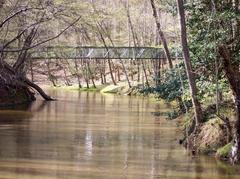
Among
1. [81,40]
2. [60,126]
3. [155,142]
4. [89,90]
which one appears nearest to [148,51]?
[89,90]

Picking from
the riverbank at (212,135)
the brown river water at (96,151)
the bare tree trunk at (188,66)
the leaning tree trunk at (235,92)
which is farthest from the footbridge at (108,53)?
the leaning tree trunk at (235,92)

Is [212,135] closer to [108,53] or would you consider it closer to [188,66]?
[188,66]

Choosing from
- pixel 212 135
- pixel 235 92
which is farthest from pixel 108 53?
pixel 235 92

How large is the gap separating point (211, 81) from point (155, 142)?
9.70 ft

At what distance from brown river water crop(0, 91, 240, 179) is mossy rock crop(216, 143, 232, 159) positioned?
27cm

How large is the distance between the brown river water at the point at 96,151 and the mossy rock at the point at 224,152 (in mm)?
268

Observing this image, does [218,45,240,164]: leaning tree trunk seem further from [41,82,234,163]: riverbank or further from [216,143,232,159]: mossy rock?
→ [41,82,234,163]: riverbank

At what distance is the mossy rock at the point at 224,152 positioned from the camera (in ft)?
49.7

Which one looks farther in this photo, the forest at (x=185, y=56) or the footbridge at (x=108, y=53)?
the footbridge at (x=108, y=53)

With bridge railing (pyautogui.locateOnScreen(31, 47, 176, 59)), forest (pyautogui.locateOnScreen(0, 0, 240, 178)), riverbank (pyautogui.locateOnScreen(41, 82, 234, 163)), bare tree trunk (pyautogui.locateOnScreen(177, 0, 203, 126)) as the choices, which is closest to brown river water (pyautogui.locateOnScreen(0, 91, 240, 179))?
riverbank (pyautogui.locateOnScreen(41, 82, 234, 163))

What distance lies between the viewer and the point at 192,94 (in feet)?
56.0

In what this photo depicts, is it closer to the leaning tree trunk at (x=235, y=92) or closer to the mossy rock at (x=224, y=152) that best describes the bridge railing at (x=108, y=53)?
the mossy rock at (x=224, y=152)

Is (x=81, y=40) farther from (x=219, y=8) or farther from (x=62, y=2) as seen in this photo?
(x=219, y=8)

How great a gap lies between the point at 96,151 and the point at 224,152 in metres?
3.67
